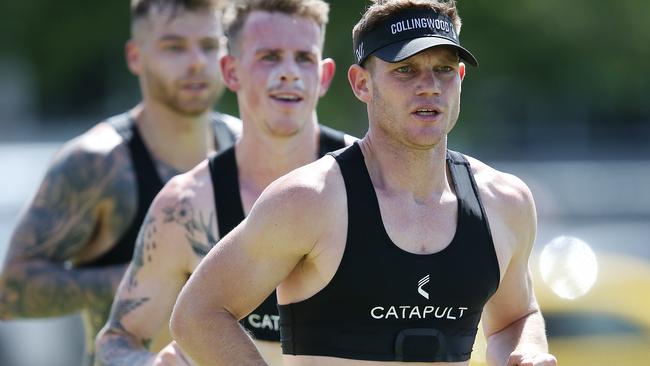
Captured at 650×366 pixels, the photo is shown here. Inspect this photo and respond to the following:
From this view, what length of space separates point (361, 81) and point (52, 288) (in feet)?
9.30

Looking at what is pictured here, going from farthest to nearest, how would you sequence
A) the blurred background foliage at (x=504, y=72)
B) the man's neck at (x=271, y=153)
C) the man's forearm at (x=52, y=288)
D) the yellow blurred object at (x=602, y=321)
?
the blurred background foliage at (x=504, y=72) < the yellow blurred object at (x=602, y=321) < the man's forearm at (x=52, y=288) < the man's neck at (x=271, y=153)

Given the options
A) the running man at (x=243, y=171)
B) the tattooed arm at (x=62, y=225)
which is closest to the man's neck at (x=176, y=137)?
the tattooed arm at (x=62, y=225)

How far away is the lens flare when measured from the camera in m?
7.80

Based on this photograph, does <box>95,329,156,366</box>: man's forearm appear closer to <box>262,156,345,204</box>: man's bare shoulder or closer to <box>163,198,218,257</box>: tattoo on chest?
<box>163,198,218,257</box>: tattoo on chest

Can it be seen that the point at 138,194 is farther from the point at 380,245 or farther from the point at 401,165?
the point at 380,245

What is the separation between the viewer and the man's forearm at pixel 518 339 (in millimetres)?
4645

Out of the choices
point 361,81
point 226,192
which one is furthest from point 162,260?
point 361,81

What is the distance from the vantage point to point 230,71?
6133 millimetres

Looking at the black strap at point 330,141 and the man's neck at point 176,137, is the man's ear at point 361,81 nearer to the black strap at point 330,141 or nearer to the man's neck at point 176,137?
the black strap at point 330,141

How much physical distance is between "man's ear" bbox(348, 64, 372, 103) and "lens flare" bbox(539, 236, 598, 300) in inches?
135

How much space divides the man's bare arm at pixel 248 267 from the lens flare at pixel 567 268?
370cm

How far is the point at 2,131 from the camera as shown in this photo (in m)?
24.6

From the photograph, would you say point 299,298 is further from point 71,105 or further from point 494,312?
point 71,105

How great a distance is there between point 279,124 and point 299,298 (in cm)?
152
